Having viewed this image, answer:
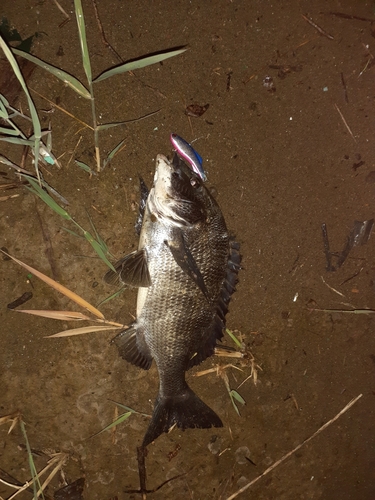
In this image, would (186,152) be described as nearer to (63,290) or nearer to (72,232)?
(72,232)

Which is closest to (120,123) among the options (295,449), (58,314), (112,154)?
(112,154)

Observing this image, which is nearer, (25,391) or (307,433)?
(25,391)

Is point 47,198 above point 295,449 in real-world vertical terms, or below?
above

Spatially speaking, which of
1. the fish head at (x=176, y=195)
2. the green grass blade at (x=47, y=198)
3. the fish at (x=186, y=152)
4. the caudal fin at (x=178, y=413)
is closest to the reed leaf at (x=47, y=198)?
the green grass blade at (x=47, y=198)

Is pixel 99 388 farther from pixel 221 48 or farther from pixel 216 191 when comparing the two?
pixel 221 48

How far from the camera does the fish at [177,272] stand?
2.03m

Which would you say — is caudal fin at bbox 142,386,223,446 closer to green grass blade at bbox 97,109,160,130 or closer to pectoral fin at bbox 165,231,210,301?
pectoral fin at bbox 165,231,210,301

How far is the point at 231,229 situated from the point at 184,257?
27.0 inches

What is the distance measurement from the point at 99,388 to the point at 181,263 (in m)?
1.20

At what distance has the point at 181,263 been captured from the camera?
2037 mm

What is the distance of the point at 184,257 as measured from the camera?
2.04 meters

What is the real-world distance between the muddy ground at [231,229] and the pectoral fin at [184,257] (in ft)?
1.56

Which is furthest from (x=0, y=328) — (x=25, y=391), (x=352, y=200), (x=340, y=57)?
(x=340, y=57)

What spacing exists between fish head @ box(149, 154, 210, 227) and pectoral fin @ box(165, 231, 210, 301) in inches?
3.8
